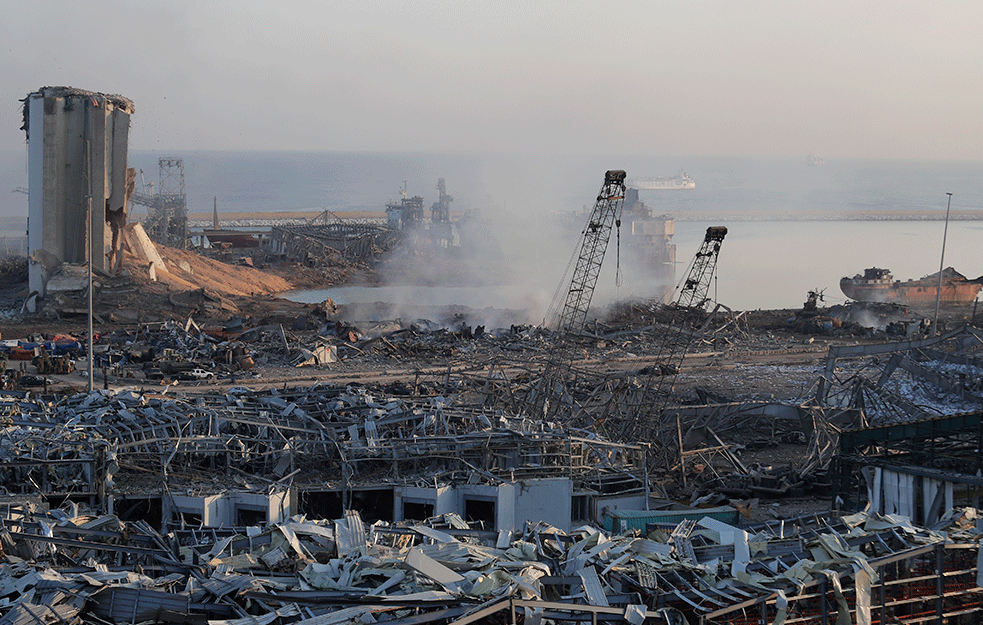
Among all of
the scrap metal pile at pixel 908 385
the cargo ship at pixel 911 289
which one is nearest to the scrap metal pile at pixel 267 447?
the scrap metal pile at pixel 908 385

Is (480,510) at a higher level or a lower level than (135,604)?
lower

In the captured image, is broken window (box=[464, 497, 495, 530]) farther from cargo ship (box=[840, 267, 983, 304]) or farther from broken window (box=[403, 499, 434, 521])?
cargo ship (box=[840, 267, 983, 304])

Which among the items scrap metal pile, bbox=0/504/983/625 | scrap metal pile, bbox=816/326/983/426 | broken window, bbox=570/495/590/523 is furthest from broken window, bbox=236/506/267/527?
scrap metal pile, bbox=816/326/983/426

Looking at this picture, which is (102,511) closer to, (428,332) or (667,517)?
(667,517)

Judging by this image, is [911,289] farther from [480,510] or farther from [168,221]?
[480,510]

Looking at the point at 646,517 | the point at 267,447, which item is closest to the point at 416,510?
the point at 646,517

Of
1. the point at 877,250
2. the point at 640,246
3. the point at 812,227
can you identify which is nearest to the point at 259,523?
the point at 640,246
